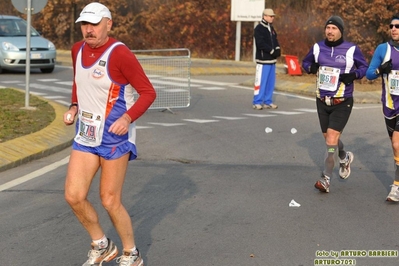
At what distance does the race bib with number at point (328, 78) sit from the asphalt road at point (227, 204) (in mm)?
1157

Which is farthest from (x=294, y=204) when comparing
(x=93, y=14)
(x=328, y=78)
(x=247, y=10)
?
(x=247, y=10)

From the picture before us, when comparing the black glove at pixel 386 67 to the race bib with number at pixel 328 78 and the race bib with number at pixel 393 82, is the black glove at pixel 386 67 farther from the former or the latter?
the race bib with number at pixel 328 78

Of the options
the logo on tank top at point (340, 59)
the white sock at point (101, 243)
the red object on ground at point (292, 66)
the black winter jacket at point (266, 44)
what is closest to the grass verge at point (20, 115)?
the black winter jacket at point (266, 44)

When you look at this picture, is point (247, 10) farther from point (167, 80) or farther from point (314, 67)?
point (314, 67)

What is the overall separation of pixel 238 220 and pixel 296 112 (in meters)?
9.39

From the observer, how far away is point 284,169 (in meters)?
10.9

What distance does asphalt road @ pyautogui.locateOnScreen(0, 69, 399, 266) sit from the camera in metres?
6.96

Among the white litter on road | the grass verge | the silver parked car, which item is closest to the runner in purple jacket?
the white litter on road

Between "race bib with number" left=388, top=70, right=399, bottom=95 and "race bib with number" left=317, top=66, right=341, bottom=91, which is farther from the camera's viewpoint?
"race bib with number" left=317, top=66, right=341, bottom=91

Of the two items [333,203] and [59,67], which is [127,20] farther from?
[333,203]

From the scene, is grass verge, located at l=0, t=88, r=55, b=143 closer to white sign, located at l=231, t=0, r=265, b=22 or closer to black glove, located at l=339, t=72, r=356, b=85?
black glove, located at l=339, t=72, r=356, b=85

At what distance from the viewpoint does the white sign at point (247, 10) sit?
28781mm

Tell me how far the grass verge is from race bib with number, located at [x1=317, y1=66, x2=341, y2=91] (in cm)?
478

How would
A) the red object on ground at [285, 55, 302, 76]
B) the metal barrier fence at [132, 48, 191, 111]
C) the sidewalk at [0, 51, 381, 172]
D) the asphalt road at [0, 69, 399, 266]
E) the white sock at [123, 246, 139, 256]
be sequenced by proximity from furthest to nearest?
the red object on ground at [285, 55, 302, 76]
the metal barrier fence at [132, 48, 191, 111]
the sidewalk at [0, 51, 381, 172]
the asphalt road at [0, 69, 399, 266]
the white sock at [123, 246, 139, 256]
